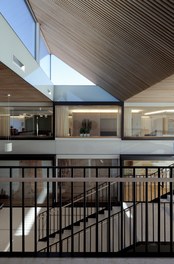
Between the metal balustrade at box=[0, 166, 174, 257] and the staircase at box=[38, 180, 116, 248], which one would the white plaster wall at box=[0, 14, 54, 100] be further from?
the staircase at box=[38, 180, 116, 248]

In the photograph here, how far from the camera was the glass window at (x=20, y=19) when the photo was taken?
4.17 metres

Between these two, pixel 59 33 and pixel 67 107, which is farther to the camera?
pixel 67 107

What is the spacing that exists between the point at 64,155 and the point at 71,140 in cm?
60

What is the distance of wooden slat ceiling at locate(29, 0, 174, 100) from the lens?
334 cm

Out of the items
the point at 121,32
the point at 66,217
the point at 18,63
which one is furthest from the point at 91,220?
the point at 121,32

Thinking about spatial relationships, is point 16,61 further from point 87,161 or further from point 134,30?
point 87,161

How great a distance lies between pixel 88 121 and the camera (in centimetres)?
1014

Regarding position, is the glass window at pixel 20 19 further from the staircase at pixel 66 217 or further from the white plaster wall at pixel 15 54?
the staircase at pixel 66 217

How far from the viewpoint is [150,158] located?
962cm

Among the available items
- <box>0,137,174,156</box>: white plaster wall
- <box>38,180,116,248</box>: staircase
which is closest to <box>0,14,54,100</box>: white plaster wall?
<box>38,180,116,248</box>: staircase

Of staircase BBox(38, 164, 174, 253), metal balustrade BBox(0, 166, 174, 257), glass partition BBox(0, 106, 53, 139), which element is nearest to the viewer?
staircase BBox(38, 164, 174, 253)

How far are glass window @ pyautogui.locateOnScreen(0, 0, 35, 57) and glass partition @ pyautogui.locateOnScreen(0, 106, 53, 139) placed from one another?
12.8ft

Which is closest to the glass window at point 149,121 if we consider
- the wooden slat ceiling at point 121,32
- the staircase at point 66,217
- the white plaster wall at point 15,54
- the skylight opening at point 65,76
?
the skylight opening at point 65,76

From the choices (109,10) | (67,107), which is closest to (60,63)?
(67,107)
